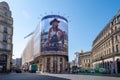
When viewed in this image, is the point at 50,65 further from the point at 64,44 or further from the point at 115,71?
the point at 115,71

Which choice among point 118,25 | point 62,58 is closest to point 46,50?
point 62,58

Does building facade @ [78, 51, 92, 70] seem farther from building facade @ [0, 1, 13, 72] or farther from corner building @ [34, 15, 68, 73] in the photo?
building facade @ [0, 1, 13, 72]

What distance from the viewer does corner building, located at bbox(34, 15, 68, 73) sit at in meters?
82.4

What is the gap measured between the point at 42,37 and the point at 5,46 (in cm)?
2503

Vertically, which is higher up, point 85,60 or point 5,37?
point 5,37

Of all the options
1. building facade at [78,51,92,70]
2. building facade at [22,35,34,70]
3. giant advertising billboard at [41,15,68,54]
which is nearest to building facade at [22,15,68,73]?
giant advertising billboard at [41,15,68,54]

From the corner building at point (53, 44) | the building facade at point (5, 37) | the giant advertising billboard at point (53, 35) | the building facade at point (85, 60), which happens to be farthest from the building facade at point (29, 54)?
the building facade at point (5, 37)

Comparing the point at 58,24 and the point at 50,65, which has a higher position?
the point at 58,24

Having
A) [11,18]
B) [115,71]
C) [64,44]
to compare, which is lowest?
[115,71]

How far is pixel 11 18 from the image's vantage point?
6638 cm

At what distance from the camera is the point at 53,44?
82062 mm

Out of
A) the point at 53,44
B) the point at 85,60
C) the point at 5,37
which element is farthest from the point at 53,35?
the point at 85,60

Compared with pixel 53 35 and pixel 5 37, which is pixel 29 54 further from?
pixel 5 37

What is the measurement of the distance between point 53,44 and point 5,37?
79.3ft
